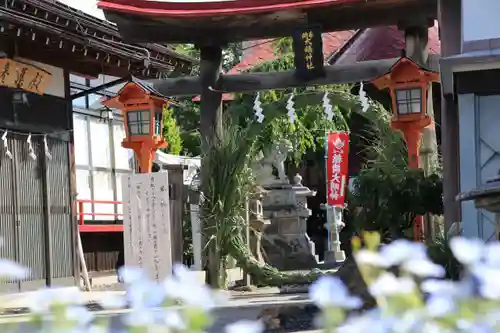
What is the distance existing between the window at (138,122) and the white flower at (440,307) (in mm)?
10855

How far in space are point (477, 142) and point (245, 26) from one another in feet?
15.1

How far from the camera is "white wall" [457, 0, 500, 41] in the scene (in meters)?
8.88

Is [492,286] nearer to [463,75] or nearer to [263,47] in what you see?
[463,75]

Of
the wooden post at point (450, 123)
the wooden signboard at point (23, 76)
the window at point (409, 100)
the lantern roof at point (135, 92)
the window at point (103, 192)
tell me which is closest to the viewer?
the wooden post at point (450, 123)

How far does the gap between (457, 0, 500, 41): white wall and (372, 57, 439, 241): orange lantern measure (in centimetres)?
240

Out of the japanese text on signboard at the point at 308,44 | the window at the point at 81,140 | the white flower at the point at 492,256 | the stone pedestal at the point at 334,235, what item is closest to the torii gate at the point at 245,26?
the japanese text on signboard at the point at 308,44

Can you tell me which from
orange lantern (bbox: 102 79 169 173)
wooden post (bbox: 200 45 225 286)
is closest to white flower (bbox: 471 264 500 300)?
orange lantern (bbox: 102 79 169 173)

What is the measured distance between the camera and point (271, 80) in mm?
12477

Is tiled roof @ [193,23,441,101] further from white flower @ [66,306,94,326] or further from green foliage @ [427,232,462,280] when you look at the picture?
white flower @ [66,306,94,326]

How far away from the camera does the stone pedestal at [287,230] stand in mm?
18750

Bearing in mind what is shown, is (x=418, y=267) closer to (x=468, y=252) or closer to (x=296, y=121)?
(x=468, y=252)

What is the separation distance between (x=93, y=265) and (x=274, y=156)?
5.60 metres

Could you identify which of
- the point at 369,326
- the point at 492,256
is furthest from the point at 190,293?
the point at 492,256

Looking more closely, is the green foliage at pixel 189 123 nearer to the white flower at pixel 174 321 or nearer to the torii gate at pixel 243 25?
the torii gate at pixel 243 25
